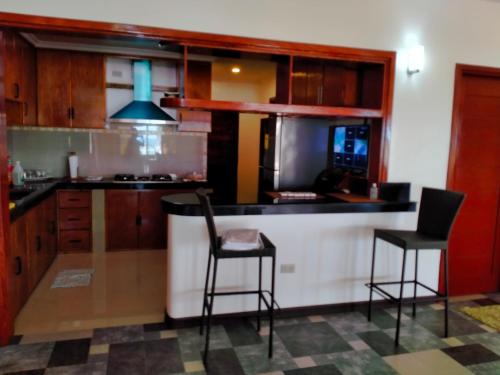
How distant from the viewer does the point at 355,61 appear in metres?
3.44

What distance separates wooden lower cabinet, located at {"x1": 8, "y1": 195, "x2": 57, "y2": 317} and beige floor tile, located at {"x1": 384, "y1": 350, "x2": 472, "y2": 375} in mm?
2751

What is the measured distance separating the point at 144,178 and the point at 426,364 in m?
3.92

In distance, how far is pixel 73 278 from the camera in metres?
4.18

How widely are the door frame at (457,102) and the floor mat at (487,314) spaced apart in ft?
1.24

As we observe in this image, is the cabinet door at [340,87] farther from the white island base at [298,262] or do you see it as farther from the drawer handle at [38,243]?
the drawer handle at [38,243]

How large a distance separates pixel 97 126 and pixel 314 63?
9.62ft

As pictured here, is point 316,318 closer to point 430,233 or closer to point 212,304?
point 212,304

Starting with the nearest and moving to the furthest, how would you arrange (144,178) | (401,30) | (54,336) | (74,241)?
(54,336) → (401,30) → (74,241) → (144,178)

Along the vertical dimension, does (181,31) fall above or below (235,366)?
above

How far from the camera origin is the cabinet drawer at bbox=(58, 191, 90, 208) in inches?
192

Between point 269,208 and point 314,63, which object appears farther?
point 314,63

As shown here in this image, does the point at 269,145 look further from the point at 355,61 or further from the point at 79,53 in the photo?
the point at 79,53

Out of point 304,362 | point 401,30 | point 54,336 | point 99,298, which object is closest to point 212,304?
point 304,362

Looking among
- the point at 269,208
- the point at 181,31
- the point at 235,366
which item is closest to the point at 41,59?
the point at 181,31
